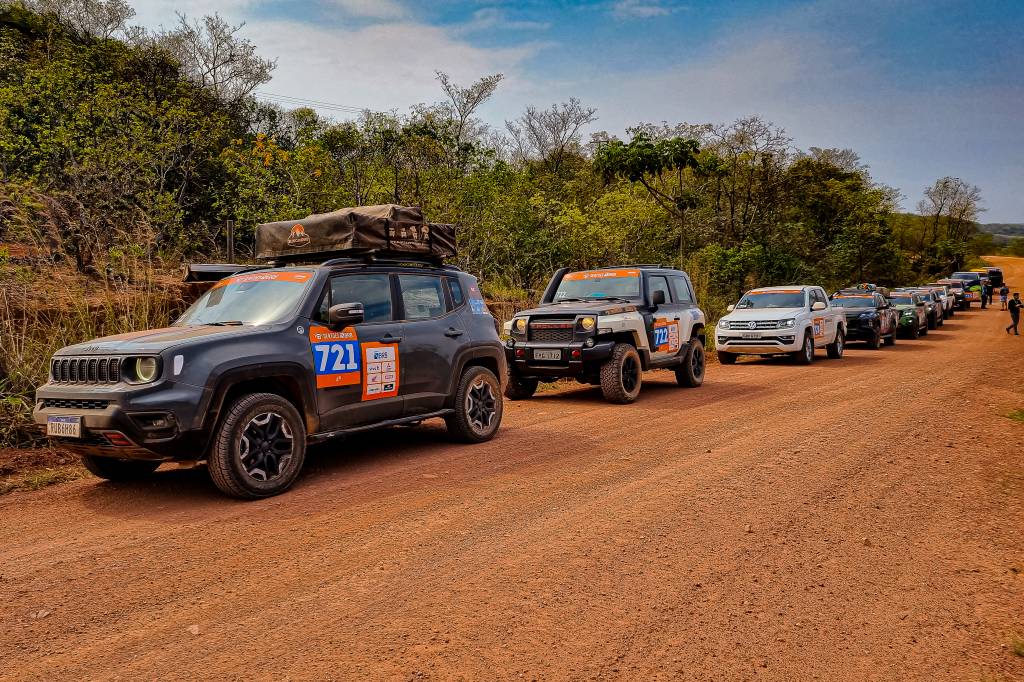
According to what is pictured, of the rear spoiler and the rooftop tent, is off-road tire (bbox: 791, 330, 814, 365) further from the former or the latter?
the rear spoiler

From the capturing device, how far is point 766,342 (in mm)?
16938

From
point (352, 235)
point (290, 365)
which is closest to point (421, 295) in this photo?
point (352, 235)

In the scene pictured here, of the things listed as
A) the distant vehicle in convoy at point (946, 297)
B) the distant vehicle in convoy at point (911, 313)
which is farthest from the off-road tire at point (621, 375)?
the distant vehicle in convoy at point (946, 297)

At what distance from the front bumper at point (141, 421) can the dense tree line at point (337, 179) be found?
4.23m

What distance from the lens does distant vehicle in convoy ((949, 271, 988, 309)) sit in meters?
48.5

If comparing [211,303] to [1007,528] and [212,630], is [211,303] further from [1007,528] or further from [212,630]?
[1007,528]

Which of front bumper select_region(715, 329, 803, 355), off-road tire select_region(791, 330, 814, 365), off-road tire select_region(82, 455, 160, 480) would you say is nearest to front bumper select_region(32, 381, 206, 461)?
off-road tire select_region(82, 455, 160, 480)

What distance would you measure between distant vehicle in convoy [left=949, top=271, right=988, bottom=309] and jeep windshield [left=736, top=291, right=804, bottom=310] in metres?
36.4

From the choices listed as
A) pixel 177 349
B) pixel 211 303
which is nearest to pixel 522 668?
pixel 177 349

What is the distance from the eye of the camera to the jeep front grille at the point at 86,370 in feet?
17.7

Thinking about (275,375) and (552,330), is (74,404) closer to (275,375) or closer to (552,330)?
(275,375)

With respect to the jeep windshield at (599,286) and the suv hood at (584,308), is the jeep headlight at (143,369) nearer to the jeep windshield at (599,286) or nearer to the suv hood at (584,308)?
the suv hood at (584,308)

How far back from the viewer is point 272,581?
161 inches

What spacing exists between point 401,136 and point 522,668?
15999 mm
